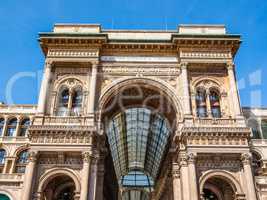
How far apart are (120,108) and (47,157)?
924 cm

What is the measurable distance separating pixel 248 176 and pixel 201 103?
25.0ft

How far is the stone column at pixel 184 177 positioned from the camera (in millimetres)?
23953

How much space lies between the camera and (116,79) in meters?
29.4

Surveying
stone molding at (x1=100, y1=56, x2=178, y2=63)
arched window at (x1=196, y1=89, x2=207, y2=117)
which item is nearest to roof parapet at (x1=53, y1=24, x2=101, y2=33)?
stone molding at (x1=100, y1=56, x2=178, y2=63)

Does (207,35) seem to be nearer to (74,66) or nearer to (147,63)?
(147,63)

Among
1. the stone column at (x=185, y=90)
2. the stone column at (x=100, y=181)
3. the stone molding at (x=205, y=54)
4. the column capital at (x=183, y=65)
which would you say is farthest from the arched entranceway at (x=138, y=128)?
the stone column at (x=100, y=181)

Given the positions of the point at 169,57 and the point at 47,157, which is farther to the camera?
the point at 169,57

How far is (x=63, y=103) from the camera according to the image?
94.6 feet

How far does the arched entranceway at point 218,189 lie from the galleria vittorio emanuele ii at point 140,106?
0.09 meters

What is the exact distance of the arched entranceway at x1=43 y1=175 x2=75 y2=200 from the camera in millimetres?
26094

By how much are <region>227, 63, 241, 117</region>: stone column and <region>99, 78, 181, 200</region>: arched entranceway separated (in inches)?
186

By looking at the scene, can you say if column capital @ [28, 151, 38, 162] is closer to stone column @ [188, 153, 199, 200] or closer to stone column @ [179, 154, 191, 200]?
stone column @ [179, 154, 191, 200]

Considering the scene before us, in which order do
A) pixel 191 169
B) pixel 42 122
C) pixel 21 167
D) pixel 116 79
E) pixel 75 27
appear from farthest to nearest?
1. pixel 21 167
2. pixel 75 27
3. pixel 116 79
4. pixel 42 122
5. pixel 191 169

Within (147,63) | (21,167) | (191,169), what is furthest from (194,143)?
(21,167)
